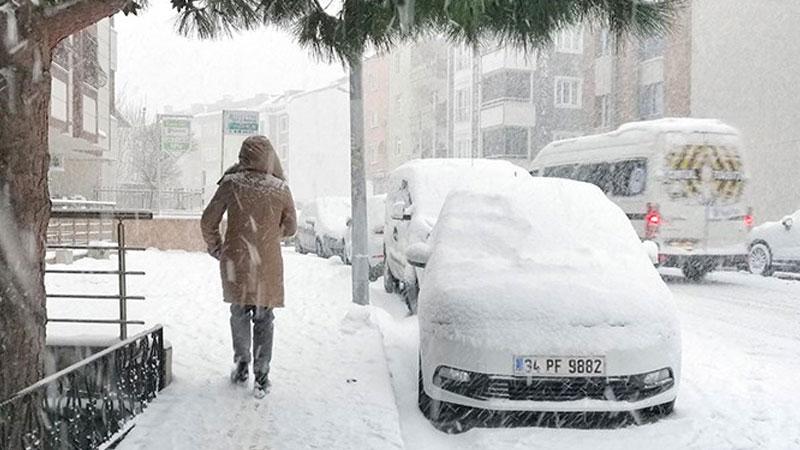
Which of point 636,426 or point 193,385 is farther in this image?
point 193,385

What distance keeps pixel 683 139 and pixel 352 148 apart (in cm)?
804

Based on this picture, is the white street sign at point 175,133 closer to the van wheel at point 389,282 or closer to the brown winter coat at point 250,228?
the van wheel at point 389,282

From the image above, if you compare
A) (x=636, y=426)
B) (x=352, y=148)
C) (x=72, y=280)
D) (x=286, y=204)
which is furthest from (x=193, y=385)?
(x=72, y=280)

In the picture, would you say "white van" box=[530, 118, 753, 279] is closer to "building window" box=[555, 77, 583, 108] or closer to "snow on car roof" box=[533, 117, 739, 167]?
"snow on car roof" box=[533, 117, 739, 167]

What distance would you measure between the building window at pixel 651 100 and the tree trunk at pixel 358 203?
23.3m

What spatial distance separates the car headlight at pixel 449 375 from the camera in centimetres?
495

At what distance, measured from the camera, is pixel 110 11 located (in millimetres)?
3693

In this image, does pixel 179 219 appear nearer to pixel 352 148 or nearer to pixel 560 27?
pixel 352 148

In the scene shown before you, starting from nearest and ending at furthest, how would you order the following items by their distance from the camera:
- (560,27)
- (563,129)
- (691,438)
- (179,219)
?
(560,27) < (691,438) < (179,219) < (563,129)

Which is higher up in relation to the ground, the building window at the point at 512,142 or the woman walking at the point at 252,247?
the building window at the point at 512,142

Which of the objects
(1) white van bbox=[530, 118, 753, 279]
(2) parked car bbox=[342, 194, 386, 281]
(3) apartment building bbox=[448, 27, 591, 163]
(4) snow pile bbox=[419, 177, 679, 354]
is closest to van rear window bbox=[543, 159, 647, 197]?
(1) white van bbox=[530, 118, 753, 279]

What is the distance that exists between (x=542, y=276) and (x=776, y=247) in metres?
11.8

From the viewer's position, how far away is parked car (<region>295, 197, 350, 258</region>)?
19.8 meters

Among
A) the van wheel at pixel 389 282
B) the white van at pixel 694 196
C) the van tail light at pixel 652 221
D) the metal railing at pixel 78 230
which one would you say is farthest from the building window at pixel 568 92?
the van wheel at pixel 389 282
